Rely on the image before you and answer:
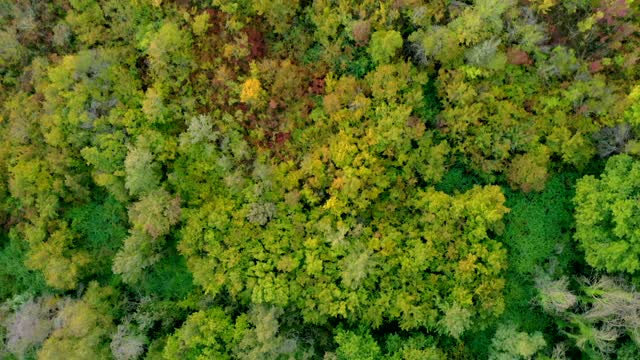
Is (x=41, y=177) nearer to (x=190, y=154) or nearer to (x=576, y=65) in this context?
(x=190, y=154)


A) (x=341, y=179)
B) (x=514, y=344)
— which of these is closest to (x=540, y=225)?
(x=514, y=344)

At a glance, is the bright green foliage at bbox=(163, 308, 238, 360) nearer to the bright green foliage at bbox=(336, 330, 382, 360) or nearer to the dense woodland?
the dense woodland

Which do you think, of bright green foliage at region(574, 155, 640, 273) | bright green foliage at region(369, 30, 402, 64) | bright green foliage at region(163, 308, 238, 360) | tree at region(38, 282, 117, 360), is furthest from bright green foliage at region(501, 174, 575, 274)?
tree at region(38, 282, 117, 360)

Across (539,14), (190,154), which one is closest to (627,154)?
(539,14)

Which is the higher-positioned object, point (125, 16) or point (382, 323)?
point (125, 16)

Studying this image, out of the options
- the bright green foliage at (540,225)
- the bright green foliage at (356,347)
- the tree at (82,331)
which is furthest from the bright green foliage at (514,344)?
the tree at (82,331)

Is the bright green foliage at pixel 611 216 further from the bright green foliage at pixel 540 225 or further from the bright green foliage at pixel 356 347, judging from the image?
the bright green foliage at pixel 356 347
